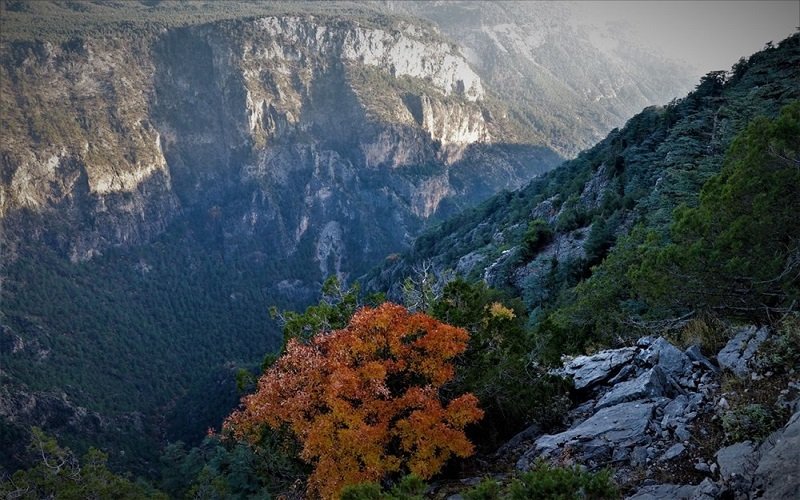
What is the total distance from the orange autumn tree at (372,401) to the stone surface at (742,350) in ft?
21.5

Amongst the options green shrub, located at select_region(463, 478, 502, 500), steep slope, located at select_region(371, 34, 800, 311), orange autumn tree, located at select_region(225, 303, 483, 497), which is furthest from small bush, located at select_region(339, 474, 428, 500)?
steep slope, located at select_region(371, 34, 800, 311)

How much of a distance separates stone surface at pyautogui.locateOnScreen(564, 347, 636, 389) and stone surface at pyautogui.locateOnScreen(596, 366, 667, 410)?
4.47 ft

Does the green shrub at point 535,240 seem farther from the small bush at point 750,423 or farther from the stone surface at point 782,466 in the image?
the stone surface at point 782,466

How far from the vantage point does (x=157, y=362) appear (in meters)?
148

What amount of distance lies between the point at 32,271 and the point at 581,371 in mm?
179952

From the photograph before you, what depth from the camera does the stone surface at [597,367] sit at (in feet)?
57.5

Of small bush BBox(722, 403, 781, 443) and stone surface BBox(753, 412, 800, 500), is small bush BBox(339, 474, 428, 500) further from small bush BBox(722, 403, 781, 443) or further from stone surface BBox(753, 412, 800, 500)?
small bush BBox(722, 403, 781, 443)

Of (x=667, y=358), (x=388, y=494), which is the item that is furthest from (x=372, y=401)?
(x=667, y=358)

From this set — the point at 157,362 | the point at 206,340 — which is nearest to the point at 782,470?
the point at 157,362

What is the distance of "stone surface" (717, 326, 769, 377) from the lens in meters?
13.5

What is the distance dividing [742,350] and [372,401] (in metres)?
9.78

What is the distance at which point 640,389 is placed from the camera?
591 inches

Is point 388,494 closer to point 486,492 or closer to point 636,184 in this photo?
point 486,492

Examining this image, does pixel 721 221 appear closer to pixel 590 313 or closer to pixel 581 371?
pixel 581 371
